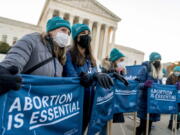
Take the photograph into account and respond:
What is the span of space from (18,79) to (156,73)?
12.6ft

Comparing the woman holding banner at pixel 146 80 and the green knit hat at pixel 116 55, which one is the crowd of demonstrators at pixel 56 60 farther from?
the green knit hat at pixel 116 55

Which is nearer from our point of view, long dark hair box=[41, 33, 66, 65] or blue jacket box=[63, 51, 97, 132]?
long dark hair box=[41, 33, 66, 65]

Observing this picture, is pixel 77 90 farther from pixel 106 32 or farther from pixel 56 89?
pixel 106 32

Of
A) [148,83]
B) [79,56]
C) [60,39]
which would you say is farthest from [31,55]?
[148,83]

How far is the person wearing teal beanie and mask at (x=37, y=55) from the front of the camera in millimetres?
1167

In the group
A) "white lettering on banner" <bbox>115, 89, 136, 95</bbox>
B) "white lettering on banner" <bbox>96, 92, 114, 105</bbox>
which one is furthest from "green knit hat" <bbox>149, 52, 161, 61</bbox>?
"white lettering on banner" <bbox>96, 92, 114, 105</bbox>

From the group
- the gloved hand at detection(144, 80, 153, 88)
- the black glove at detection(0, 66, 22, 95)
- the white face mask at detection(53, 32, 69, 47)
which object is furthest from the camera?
the gloved hand at detection(144, 80, 153, 88)

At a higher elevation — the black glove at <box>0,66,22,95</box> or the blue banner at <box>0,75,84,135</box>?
the black glove at <box>0,66,22,95</box>

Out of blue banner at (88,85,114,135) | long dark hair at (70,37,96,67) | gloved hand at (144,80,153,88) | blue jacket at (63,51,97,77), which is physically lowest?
blue banner at (88,85,114,135)

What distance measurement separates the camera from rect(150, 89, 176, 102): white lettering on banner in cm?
381

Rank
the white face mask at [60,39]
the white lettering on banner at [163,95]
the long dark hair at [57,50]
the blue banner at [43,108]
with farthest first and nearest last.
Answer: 1. the white lettering on banner at [163,95]
2. the white face mask at [60,39]
3. the long dark hair at [57,50]
4. the blue banner at [43,108]

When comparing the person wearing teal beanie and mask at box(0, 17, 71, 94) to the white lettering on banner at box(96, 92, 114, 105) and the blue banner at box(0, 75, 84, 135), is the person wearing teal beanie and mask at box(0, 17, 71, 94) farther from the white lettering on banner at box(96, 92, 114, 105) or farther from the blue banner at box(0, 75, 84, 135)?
the white lettering on banner at box(96, 92, 114, 105)

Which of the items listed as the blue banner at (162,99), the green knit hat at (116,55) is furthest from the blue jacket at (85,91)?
the blue banner at (162,99)

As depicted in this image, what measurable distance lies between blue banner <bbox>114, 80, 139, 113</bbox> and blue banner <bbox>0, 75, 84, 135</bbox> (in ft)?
4.77
